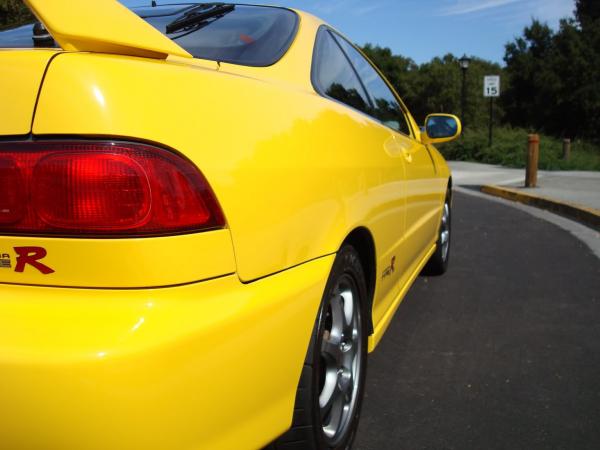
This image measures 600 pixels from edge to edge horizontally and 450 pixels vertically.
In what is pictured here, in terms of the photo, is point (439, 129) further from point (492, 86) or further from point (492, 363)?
point (492, 86)

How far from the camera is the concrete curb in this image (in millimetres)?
7442

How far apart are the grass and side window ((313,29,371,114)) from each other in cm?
1600

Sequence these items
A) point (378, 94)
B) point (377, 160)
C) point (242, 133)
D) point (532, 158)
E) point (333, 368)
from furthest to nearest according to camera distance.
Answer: point (532, 158)
point (378, 94)
point (377, 160)
point (333, 368)
point (242, 133)

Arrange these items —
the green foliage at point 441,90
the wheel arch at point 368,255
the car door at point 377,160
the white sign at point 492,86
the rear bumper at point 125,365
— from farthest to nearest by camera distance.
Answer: the green foliage at point 441,90 → the white sign at point 492,86 → the car door at point 377,160 → the wheel arch at point 368,255 → the rear bumper at point 125,365

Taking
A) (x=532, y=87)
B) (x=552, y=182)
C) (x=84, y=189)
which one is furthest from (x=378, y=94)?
(x=532, y=87)

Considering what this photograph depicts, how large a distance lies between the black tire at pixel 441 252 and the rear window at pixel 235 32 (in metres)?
2.42

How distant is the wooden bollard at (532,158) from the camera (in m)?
11.1

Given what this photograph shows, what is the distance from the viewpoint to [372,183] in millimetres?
2287

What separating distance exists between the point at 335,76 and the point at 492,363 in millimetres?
1585

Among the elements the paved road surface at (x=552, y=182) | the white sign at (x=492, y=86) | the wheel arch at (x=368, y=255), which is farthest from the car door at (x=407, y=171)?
the white sign at (x=492, y=86)

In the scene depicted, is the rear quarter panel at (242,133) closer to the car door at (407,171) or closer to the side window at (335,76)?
the side window at (335,76)

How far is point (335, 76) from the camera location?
2.50 meters

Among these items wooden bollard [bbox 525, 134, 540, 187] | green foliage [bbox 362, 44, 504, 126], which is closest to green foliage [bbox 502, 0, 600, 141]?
green foliage [bbox 362, 44, 504, 126]

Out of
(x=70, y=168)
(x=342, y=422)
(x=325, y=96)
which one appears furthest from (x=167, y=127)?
(x=342, y=422)
